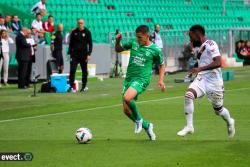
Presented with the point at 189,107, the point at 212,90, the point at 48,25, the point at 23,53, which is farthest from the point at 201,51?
the point at 48,25

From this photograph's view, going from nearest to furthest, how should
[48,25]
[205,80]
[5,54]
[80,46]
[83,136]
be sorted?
[83,136] < [205,80] < [80,46] < [5,54] < [48,25]

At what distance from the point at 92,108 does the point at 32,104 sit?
231cm

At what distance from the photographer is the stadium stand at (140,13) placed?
125ft

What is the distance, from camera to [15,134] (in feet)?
52.6

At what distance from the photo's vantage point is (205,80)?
14961mm

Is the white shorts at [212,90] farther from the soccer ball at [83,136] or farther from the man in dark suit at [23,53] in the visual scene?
the man in dark suit at [23,53]

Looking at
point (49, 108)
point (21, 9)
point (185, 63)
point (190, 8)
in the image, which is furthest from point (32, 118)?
point (190, 8)

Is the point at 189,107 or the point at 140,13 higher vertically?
the point at 140,13

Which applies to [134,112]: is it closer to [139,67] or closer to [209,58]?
[139,67]

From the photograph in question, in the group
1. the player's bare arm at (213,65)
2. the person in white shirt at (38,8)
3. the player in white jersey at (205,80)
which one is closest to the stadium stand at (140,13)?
the person in white shirt at (38,8)

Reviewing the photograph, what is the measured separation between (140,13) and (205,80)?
28.9 meters

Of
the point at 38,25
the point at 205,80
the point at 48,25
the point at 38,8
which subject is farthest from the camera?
the point at 38,8

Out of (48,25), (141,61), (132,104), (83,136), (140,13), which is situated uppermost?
(140,13)

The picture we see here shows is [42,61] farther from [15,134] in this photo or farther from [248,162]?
[248,162]
